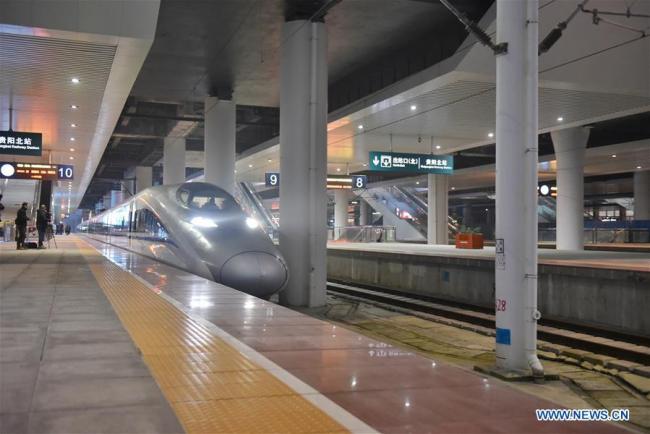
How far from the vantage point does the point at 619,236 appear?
1332 inches

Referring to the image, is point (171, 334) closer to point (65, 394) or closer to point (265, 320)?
point (265, 320)

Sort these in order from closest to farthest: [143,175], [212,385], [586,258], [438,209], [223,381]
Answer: [212,385]
[223,381]
[586,258]
[438,209]
[143,175]

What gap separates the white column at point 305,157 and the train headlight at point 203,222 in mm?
1903

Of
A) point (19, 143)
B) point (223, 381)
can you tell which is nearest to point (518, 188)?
point (223, 381)

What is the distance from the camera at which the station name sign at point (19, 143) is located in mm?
17859

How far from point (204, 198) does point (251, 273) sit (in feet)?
10.5

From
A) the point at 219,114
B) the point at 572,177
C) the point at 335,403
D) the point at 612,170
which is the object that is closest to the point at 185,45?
the point at 219,114

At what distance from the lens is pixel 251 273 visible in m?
11.1

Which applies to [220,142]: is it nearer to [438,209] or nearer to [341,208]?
[438,209]

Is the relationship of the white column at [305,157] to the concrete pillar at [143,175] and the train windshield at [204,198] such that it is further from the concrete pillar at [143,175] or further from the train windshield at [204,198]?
the concrete pillar at [143,175]

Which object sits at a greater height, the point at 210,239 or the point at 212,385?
the point at 210,239

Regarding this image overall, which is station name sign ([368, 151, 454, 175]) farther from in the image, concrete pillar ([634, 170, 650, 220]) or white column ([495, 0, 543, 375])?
concrete pillar ([634, 170, 650, 220])

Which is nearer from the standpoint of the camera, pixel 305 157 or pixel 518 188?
pixel 518 188

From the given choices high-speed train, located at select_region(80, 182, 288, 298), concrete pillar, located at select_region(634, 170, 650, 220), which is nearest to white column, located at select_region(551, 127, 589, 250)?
concrete pillar, located at select_region(634, 170, 650, 220)
